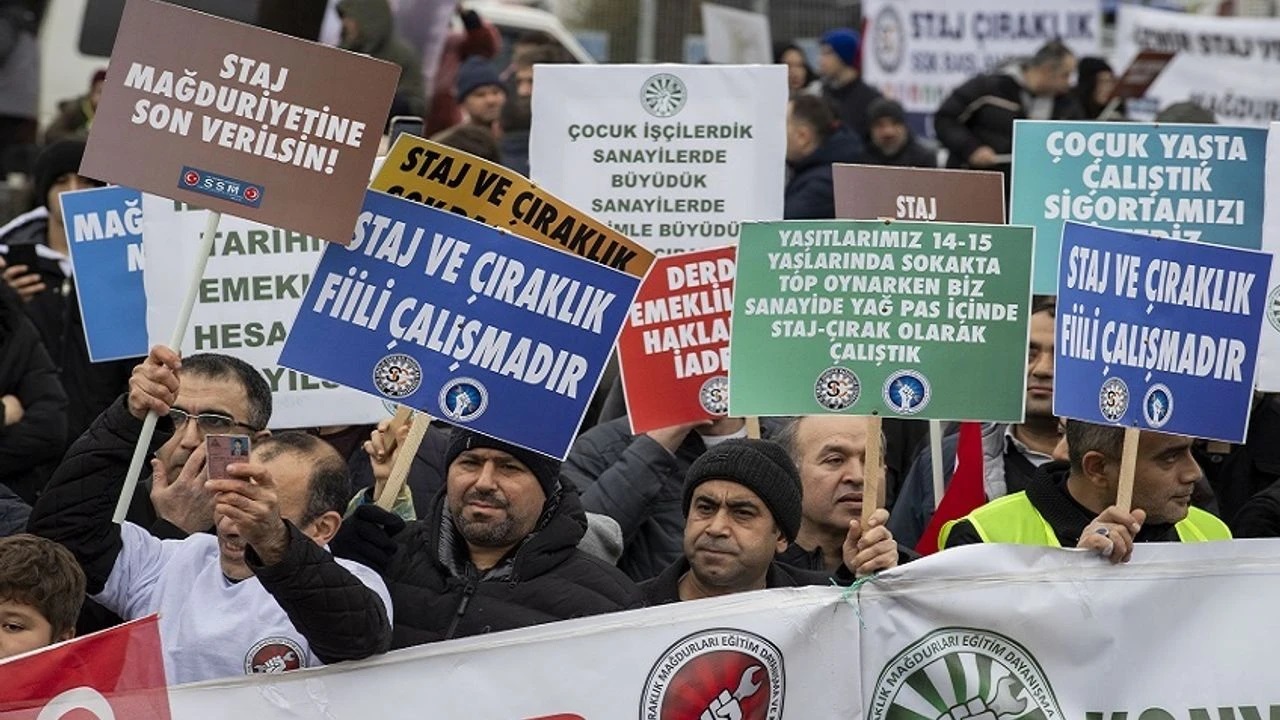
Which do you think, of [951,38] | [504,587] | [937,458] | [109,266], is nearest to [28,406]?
[109,266]

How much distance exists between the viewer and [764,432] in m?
7.76

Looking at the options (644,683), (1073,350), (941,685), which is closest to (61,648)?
(644,683)

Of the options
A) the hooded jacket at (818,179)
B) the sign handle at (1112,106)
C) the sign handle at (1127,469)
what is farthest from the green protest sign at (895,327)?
the sign handle at (1112,106)

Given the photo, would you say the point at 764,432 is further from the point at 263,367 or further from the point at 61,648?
the point at 61,648

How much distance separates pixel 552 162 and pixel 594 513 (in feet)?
5.15

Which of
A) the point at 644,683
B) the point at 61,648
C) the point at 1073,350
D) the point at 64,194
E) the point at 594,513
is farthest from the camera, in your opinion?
the point at 64,194

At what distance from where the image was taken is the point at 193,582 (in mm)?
5695

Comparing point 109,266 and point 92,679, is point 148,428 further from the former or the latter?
point 109,266

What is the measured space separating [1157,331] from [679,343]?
5.20 feet

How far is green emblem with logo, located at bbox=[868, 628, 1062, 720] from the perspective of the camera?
5.48m

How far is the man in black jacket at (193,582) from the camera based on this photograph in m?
5.20

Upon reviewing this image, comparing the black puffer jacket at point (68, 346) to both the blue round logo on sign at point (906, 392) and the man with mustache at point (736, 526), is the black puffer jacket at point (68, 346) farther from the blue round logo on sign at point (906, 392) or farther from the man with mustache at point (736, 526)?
the blue round logo on sign at point (906, 392)

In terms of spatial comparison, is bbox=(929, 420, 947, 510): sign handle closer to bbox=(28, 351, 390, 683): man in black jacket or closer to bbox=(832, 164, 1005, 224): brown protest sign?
bbox=(832, 164, 1005, 224): brown protest sign

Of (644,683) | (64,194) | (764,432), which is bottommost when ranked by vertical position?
(644,683)
